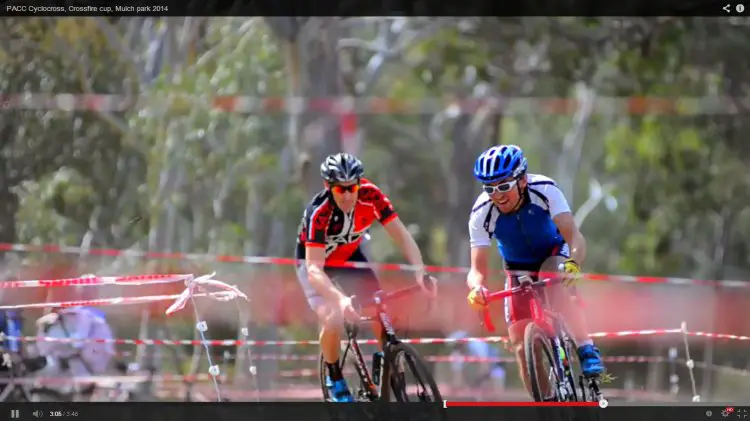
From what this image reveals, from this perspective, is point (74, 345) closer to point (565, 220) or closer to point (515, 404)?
point (515, 404)

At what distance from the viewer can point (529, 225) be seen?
5543mm

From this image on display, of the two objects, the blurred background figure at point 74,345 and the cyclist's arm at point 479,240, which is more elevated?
the cyclist's arm at point 479,240

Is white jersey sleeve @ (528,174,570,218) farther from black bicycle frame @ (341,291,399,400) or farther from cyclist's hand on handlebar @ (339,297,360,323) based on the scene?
cyclist's hand on handlebar @ (339,297,360,323)

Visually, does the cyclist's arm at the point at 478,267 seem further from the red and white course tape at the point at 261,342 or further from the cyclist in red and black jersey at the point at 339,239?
the red and white course tape at the point at 261,342

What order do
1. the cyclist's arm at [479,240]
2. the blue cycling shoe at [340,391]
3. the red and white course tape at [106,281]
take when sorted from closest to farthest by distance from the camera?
the cyclist's arm at [479,240], the blue cycling shoe at [340,391], the red and white course tape at [106,281]

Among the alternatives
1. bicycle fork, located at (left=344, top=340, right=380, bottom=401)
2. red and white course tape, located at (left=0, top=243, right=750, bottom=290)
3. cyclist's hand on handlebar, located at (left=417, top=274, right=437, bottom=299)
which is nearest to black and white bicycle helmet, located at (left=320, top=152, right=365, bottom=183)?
red and white course tape, located at (left=0, top=243, right=750, bottom=290)

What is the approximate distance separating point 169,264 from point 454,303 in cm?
135

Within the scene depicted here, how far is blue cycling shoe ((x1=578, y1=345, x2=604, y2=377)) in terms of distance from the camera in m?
5.40

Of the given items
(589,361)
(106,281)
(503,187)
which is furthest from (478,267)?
(106,281)

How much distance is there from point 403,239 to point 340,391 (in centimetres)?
73

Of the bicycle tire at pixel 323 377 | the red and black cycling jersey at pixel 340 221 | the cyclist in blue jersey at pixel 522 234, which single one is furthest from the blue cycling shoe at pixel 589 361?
the bicycle tire at pixel 323 377

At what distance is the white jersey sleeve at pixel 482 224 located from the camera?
5.56 m

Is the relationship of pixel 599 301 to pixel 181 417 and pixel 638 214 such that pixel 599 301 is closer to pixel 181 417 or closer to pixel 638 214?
pixel 638 214

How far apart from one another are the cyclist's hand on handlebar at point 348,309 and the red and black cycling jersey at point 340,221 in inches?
13.2
